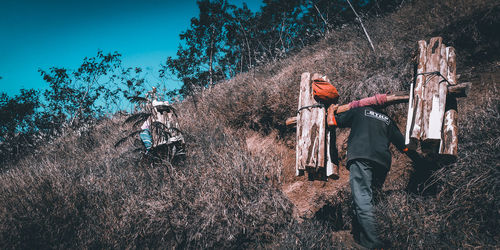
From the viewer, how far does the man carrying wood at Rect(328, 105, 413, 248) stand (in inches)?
86.0

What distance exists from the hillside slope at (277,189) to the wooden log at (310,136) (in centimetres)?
80

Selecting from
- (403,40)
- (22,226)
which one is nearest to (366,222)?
(22,226)

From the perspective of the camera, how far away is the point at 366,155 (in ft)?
7.38

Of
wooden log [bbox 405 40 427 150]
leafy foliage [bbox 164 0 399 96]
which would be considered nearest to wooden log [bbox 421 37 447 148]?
wooden log [bbox 405 40 427 150]

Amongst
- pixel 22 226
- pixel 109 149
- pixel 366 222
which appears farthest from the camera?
pixel 109 149

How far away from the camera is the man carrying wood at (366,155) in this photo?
7.16 feet

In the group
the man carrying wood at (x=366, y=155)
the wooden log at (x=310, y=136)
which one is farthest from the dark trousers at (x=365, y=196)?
the wooden log at (x=310, y=136)

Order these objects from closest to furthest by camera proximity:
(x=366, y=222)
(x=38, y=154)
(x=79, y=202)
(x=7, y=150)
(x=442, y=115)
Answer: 1. (x=442, y=115)
2. (x=366, y=222)
3. (x=79, y=202)
4. (x=38, y=154)
5. (x=7, y=150)

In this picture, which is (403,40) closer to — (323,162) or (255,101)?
(255,101)

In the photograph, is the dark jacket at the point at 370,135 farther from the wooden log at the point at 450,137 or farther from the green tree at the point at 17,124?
the green tree at the point at 17,124

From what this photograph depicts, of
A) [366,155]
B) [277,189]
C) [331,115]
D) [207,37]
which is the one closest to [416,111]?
[366,155]

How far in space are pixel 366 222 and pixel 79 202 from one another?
160 inches

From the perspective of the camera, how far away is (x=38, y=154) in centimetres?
730

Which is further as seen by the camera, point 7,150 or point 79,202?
point 7,150
